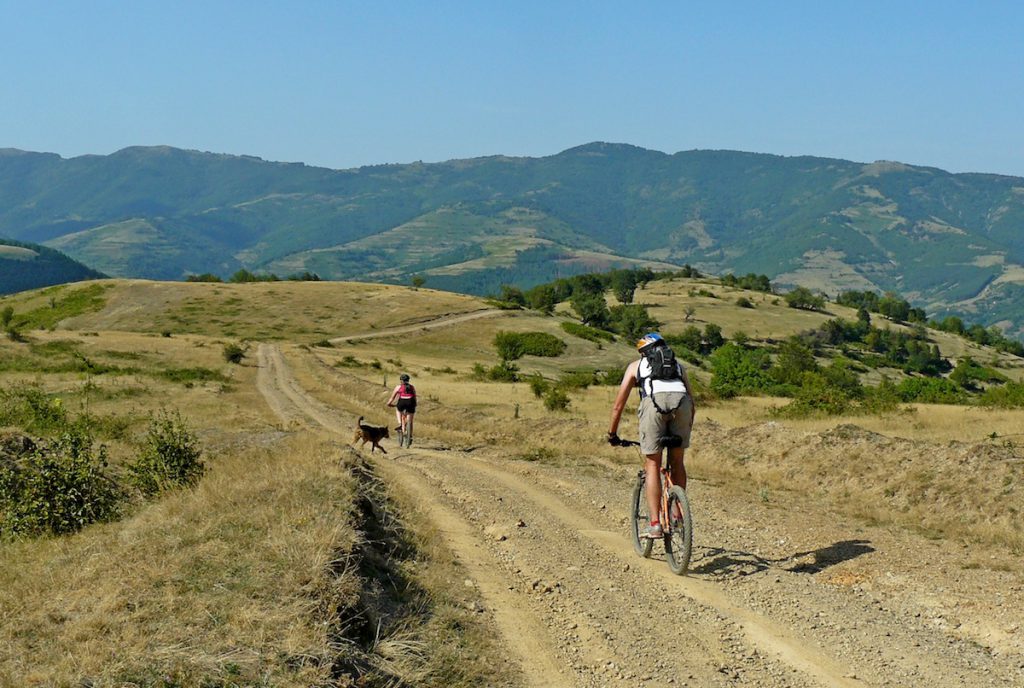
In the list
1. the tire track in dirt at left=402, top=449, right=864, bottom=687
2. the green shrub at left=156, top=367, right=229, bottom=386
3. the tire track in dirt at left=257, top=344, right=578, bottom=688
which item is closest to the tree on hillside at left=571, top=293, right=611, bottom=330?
the green shrub at left=156, top=367, right=229, bottom=386

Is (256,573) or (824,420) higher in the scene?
(256,573)

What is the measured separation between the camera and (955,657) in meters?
7.92

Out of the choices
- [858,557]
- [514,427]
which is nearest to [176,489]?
[858,557]

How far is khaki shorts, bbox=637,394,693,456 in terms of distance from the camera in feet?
35.6

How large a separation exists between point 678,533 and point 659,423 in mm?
1430

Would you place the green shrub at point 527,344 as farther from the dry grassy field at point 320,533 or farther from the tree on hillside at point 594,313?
the dry grassy field at point 320,533

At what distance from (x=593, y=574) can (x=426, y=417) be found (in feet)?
84.5

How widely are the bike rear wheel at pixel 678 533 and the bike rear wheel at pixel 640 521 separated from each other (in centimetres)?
46

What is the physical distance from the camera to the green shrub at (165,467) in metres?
16.4

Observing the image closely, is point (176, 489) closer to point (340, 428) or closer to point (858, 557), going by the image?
point (858, 557)

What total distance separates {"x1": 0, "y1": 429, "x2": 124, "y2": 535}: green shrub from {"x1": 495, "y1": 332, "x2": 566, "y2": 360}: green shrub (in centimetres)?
9143

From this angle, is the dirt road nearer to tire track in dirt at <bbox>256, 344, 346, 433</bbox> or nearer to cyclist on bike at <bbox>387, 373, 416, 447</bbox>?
cyclist on bike at <bbox>387, 373, 416, 447</bbox>

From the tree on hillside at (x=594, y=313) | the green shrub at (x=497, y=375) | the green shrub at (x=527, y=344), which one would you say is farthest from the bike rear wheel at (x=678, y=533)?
the tree on hillside at (x=594, y=313)

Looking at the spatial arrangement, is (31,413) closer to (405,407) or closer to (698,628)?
(405,407)
